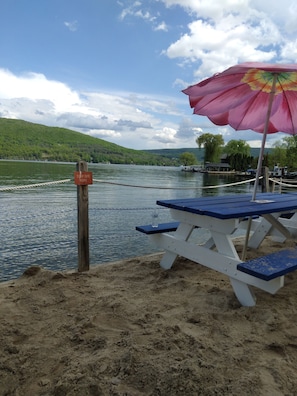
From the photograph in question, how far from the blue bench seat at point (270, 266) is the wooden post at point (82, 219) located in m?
2.34

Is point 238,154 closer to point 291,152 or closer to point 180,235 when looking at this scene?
point 291,152

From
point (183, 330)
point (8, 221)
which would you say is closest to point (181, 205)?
point (183, 330)

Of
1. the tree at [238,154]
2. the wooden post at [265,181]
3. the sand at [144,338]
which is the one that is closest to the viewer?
the sand at [144,338]

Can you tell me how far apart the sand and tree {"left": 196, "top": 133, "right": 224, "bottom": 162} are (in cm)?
11343

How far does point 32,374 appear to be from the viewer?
7.11ft

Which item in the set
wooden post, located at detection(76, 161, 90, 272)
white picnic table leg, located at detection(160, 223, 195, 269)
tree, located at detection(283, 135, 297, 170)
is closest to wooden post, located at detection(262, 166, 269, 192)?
white picnic table leg, located at detection(160, 223, 195, 269)

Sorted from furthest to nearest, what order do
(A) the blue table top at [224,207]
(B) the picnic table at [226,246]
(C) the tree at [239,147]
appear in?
(C) the tree at [239,147], (A) the blue table top at [224,207], (B) the picnic table at [226,246]

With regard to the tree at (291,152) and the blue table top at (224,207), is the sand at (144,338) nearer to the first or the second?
the blue table top at (224,207)

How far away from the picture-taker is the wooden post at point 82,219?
441 cm

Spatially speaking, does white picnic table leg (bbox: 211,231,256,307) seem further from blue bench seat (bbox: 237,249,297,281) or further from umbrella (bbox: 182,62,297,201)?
umbrella (bbox: 182,62,297,201)

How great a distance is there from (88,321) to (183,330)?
0.87m

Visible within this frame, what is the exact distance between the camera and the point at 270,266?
2975 mm

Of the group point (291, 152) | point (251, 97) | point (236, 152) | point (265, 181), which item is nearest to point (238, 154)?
point (236, 152)

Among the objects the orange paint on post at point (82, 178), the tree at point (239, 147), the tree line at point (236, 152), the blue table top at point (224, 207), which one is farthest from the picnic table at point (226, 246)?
the tree at point (239, 147)
